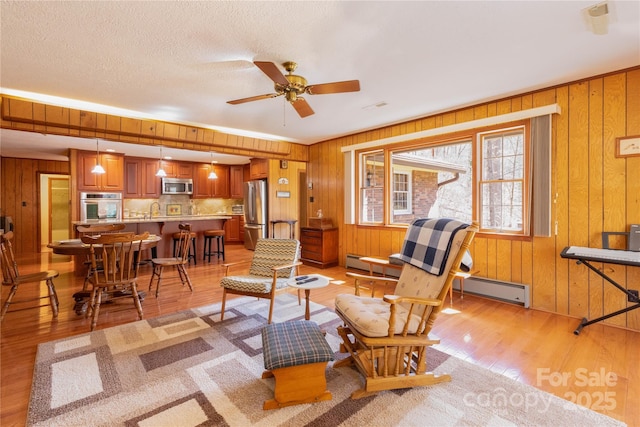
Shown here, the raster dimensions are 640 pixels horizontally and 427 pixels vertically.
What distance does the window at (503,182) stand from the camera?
357cm

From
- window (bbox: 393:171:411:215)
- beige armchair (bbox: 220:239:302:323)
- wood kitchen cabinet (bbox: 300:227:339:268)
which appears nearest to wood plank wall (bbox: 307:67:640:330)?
window (bbox: 393:171:411:215)

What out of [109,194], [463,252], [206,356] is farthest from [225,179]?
[463,252]

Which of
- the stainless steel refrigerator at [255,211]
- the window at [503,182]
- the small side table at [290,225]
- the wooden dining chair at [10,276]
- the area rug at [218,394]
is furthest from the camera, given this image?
the stainless steel refrigerator at [255,211]

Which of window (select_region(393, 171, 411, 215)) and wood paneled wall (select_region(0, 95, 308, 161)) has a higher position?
wood paneled wall (select_region(0, 95, 308, 161))

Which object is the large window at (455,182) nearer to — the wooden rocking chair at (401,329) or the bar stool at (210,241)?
the wooden rocking chair at (401,329)

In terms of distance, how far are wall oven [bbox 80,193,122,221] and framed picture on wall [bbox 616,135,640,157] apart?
8.35 meters

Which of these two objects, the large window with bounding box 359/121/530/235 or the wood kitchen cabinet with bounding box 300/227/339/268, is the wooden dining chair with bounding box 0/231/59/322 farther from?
the large window with bounding box 359/121/530/235

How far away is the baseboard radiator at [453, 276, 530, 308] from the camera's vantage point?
3412 millimetres

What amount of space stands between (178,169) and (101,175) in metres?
1.83

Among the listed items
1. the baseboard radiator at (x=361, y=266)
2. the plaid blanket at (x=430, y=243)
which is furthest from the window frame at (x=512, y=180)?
the plaid blanket at (x=430, y=243)

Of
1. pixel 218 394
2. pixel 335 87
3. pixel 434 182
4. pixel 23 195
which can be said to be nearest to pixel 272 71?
pixel 335 87

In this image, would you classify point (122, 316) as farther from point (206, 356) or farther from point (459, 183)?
point (459, 183)

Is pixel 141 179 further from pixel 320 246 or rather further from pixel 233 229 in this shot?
pixel 320 246

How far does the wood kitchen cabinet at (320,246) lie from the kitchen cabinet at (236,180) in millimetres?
3772
